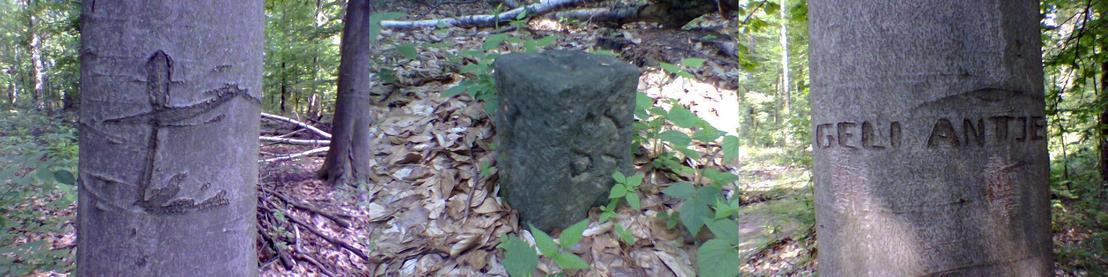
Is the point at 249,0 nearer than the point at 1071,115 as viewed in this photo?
Yes

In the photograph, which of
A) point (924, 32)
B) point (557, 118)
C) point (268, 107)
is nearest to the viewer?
point (924, 32)

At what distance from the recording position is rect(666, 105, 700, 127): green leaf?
45.9 inches

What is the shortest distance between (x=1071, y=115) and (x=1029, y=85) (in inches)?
89.4

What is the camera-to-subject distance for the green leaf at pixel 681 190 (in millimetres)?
1111

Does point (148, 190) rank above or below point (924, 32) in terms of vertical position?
below

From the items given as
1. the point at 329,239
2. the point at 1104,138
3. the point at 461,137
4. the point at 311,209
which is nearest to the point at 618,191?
the point at 461,137

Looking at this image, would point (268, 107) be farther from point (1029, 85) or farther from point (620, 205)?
point (1029, 85)

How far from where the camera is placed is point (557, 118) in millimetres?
1054

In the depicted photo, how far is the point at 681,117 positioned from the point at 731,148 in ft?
0.39

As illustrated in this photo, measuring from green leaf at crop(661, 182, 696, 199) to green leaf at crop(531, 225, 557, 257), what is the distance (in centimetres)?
24

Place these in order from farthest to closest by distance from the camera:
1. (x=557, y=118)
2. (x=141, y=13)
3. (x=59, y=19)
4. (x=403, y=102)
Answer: (x=59, y=19) < (x=403, y=102) < (x=557, y=118) < (x=141, y=13)

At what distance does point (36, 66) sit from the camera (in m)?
1.61

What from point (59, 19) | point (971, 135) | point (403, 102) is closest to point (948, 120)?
point (971, 135)

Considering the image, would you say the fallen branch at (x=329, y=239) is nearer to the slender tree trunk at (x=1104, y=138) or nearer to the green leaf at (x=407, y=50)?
the green leaf at (x=407, y=50)
